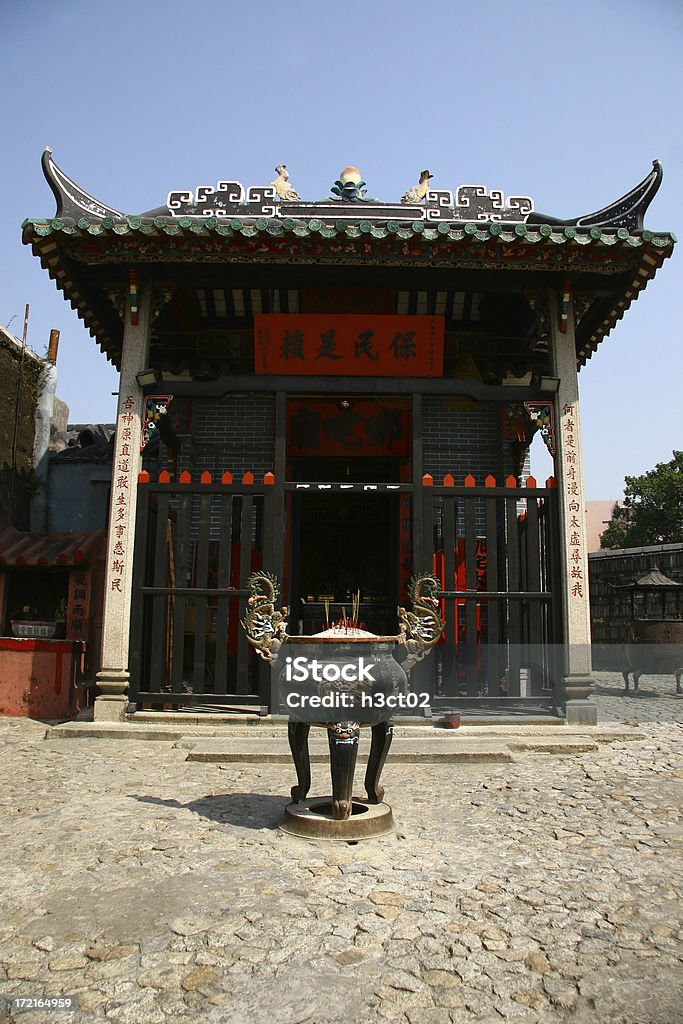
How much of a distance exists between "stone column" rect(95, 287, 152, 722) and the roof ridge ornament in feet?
3.60

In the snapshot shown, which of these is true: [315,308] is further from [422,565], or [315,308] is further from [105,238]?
[422,565]

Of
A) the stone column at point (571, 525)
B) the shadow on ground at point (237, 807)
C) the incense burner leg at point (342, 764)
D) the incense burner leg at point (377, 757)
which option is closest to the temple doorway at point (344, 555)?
the stone column at point (571, 525)

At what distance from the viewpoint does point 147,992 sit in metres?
2.61

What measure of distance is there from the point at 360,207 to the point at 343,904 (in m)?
7.80

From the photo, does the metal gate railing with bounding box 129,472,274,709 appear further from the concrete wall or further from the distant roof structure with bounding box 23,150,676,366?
the concrete wall

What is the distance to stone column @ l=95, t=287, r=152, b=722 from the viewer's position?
7.87 meters

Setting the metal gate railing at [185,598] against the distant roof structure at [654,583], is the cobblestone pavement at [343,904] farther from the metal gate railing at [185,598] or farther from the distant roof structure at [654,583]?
the distant roof structure at [654,583]

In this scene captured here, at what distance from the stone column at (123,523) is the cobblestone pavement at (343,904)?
193cm

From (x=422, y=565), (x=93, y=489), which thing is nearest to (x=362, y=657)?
(x=422, y=565)

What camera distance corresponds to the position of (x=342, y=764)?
444 cm

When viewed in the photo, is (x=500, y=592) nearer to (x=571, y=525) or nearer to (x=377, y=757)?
(x=571, y=525)

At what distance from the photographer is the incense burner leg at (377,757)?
4824mm

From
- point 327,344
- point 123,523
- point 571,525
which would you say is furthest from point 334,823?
point 327,344

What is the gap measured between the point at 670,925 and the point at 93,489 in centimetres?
1202
